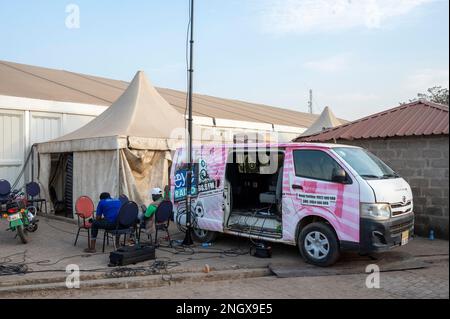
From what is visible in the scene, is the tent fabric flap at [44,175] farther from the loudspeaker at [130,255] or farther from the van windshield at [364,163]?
the van windshield at [364,163]

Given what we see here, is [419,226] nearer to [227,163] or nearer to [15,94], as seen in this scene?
[227,163]

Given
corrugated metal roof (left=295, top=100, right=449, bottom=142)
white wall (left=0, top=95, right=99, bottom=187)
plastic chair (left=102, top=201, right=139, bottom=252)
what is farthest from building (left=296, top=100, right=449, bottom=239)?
white wall (left=0, top=95, right=99, bottom=187)

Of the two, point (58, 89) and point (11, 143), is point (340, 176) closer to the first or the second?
point (11, 143)

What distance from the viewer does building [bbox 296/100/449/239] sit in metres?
8.98

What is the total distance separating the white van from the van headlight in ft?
0.05

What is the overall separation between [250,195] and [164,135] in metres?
3.93

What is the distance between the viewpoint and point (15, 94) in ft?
48.2

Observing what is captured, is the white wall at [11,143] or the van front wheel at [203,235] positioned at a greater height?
the white wall at [11,143]

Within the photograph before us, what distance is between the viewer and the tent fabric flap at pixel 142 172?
1085cm

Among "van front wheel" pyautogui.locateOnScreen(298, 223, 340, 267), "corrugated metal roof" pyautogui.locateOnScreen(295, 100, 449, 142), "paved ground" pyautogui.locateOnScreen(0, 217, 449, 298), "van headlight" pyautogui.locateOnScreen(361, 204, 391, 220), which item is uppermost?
"corrugated metal roof" pyautogui.locateOnScreen(295, 100, 449, 142)

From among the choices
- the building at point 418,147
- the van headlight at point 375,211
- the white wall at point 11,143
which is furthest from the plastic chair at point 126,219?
the white wall at point 11,143

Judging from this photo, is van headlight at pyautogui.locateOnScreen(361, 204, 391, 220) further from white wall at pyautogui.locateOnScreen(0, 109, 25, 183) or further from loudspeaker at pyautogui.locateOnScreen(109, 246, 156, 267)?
white wall at pyautogui.locateOnScreen(0, 109, 25, 183)

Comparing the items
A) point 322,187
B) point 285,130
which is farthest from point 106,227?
point 285,130

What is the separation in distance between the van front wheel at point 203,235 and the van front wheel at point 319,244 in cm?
226
